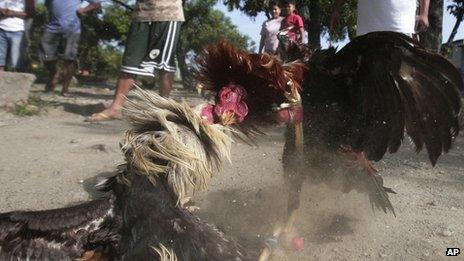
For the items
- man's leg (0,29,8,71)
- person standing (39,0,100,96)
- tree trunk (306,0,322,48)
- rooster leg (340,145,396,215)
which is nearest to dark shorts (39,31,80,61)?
person standing (39,0,100,96)

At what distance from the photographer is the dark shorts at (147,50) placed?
5.57 metres

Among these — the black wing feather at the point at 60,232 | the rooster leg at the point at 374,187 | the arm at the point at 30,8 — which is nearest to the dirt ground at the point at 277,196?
the rooster leg at the point at 374,187

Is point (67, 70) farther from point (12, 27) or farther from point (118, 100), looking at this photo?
point (118, 100)

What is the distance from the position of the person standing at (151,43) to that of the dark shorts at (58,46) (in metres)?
2.12

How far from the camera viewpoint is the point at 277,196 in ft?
12.9

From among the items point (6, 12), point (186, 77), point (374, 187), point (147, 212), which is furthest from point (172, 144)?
point (6, 12)

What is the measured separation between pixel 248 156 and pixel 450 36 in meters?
16.0

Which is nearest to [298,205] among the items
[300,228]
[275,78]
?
[300,228]

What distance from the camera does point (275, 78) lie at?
283 cm

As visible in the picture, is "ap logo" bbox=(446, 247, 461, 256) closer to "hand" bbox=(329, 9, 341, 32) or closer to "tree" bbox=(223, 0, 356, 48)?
"hand" bbox=(329, 9, 341, 32)

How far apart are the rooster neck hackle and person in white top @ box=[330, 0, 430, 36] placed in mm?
1532

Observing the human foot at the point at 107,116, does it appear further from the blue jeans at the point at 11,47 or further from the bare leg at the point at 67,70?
the bare leg at the point at 67,70

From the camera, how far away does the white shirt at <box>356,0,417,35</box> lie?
351cm

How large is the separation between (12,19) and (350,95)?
479 centimetres
